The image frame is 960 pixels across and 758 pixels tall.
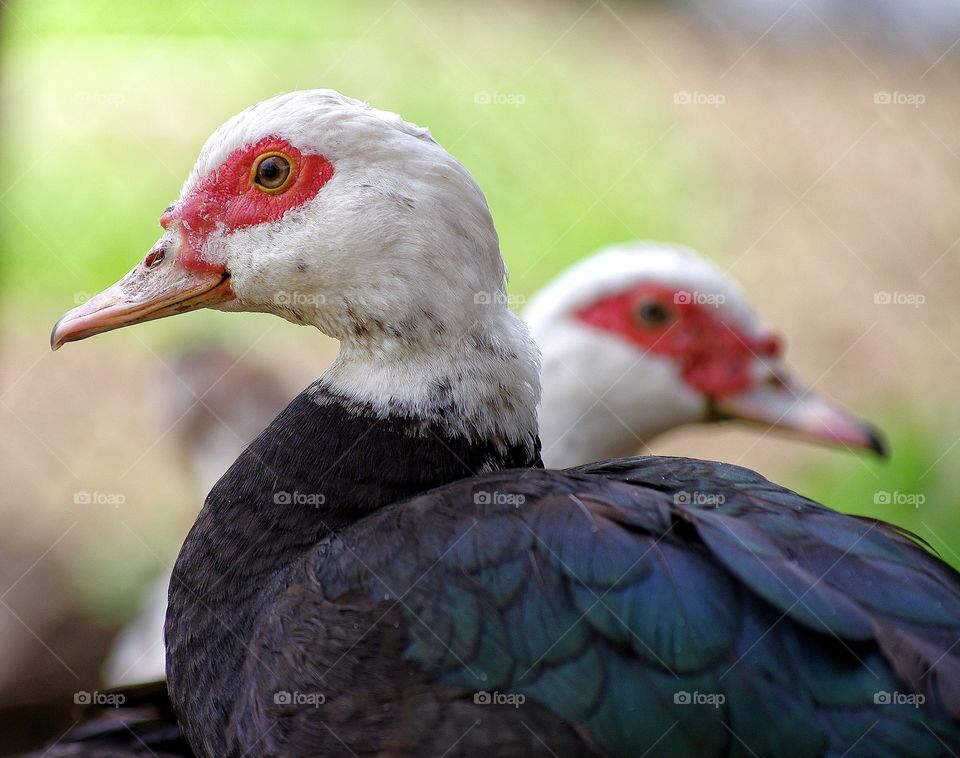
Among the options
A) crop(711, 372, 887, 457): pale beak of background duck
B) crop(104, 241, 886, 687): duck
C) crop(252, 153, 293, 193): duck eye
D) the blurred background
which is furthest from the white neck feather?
the blurred background

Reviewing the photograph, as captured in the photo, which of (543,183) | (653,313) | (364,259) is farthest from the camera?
(543,183)

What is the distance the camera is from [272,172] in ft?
7.08

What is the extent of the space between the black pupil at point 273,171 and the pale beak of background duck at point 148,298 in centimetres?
21

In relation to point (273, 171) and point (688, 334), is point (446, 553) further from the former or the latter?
point (688, 334)

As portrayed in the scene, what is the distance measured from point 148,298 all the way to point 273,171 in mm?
359

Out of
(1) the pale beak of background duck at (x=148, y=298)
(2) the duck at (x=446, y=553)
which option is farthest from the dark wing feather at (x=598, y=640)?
(1) the pale beak of background duck at (x=148, y=298)

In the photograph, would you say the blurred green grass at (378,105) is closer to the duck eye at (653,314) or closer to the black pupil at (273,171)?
the duck eye at (653,314)

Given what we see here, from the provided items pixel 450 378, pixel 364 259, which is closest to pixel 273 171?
pixel 364 259

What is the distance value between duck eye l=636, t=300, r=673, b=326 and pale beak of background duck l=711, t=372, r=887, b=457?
324 mm

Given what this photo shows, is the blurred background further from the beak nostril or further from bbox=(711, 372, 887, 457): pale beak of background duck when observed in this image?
the beak nostril

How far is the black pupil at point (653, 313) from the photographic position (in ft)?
11.7

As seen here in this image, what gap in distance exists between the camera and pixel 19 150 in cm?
533

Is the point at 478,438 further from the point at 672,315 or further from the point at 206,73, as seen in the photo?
the point at 206,73

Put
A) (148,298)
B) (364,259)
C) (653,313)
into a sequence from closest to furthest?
(364,259) → (148,298) → (653,313)
